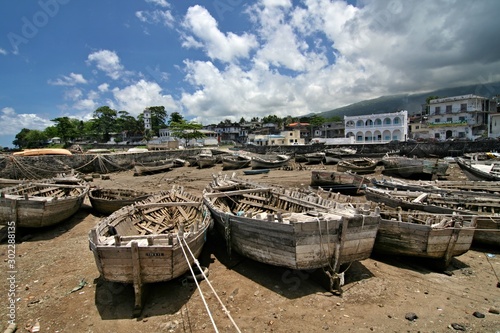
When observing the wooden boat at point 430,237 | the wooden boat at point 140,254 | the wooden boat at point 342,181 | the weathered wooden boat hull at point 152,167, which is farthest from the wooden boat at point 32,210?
the weathered wooden boat hull at point 152,167

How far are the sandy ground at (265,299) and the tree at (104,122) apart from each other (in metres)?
81.4

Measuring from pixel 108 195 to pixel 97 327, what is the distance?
970 cm

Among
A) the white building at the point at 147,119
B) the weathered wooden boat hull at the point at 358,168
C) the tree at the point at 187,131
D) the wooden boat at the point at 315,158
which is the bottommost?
the weathered wooden boat hull at the point at 358,168

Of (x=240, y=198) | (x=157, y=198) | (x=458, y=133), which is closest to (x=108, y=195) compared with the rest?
(x=157, y=198)

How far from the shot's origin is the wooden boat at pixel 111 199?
489 inches

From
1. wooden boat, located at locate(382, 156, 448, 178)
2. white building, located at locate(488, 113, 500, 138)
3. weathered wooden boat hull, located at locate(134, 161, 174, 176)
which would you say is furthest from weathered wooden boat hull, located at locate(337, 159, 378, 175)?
white building, located at locate(488, 113, 500, 138)

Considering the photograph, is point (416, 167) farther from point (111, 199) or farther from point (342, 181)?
point (111, 199)

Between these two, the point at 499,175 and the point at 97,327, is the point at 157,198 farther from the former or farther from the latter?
the point at 499,175

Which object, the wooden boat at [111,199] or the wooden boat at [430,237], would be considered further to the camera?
the wooden boat at [111,199]

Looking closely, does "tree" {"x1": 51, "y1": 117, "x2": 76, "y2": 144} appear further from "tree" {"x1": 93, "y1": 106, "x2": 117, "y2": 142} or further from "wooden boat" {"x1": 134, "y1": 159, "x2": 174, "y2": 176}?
"wooden boat" {"x1": 134, "y1": 159, "x2": 174, "y2": 176}

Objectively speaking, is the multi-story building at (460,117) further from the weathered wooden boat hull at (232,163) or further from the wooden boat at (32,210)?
the wooden boat at (32,210)

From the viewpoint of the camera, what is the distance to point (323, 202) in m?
8.47

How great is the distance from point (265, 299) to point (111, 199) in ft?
34.1

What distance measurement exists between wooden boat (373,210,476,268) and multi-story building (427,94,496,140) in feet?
170
